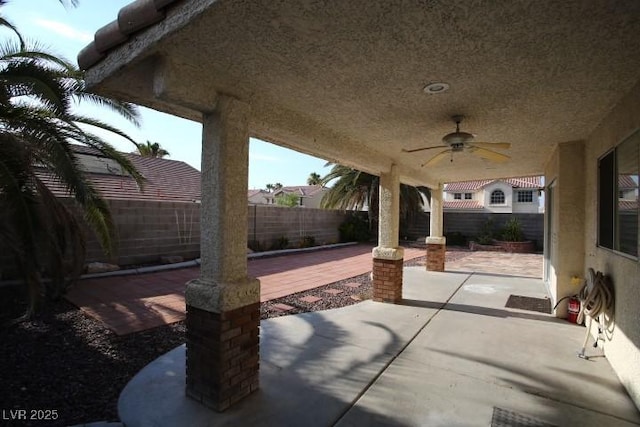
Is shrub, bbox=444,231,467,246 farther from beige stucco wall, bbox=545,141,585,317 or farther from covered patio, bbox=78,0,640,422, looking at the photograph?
covered patio, bbox=78,0,640,422

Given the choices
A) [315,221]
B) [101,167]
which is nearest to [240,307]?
[101,167]

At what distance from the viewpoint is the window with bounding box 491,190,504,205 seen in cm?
2645

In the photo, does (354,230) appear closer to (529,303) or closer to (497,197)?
(529,303)

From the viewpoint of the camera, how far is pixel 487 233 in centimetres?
1675

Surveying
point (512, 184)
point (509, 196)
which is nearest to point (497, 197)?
point (509, 196)

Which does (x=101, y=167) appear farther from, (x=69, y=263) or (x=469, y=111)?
(x=469, y=111)

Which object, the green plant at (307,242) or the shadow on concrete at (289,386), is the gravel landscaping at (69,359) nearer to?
the shadow on concrete at (289,386)

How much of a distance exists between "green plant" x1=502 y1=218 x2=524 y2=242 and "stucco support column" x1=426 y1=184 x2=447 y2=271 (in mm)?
7886

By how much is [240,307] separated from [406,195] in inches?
636

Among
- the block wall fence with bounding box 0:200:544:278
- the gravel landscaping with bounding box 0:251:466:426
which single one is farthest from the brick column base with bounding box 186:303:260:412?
the block wall fence with bounding box 0:200:544:278

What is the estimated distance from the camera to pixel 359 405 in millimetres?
2885

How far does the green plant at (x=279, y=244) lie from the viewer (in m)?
13.5

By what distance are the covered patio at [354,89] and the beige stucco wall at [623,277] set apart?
0.02 meters

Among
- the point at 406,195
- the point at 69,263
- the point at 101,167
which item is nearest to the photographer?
the point at 69,263
